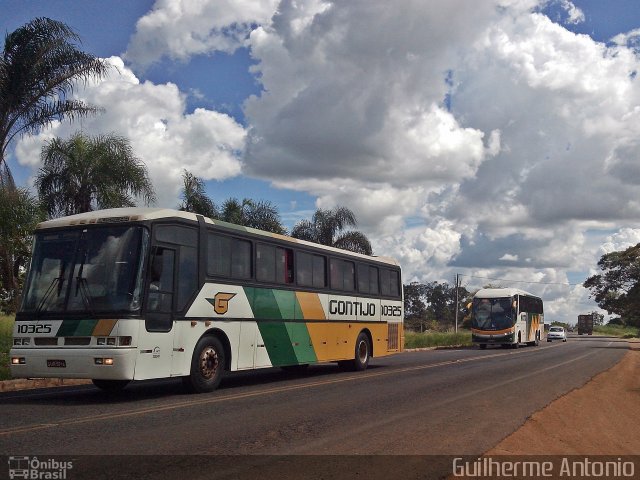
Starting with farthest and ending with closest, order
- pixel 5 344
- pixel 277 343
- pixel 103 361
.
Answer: pixel 5 344 → pixel 277 343 → pixel 103 361

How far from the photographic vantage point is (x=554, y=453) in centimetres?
794

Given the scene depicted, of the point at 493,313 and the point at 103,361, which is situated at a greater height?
the point at 493,313

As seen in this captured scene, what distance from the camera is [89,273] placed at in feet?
Answer: 37.9

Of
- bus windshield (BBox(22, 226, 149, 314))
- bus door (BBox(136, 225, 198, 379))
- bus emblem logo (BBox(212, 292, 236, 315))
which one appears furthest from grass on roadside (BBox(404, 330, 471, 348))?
bus windshield (BBox(22, 226, 149, 314))

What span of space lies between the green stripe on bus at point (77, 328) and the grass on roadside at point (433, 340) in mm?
30695

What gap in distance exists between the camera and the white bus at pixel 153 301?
11.2 m

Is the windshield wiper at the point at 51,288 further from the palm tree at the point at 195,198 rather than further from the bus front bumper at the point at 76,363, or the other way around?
the palm tree at the point at 195,198

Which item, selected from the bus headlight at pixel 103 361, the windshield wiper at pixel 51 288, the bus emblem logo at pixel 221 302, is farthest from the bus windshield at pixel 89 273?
the bus emblem logo at pixel 221 302

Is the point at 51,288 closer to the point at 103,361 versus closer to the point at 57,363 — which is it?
the point at 57,363

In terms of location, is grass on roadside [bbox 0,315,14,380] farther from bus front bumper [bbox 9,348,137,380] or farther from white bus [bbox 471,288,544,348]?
white bus [bbox 471,288,544,348]

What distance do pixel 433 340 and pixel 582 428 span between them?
118 ft

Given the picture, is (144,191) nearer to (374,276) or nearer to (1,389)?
(374,276)

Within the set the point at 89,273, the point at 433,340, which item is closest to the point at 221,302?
the point at 89,273

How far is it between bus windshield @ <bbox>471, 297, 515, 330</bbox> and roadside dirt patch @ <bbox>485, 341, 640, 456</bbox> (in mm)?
25768
